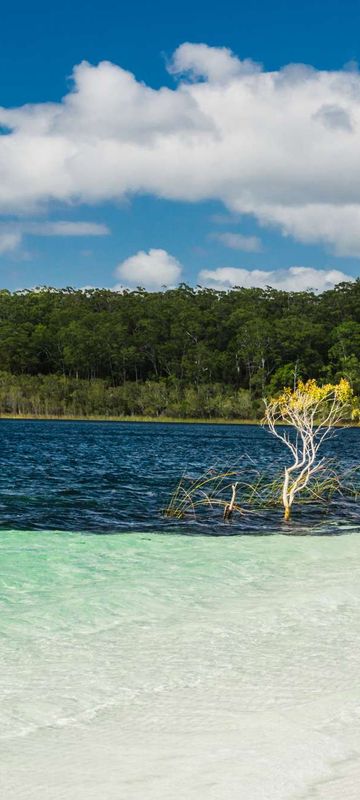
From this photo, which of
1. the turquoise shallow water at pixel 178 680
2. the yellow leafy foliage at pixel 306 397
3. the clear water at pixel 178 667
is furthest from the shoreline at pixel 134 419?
the turquoise shallow water at pixel 178 680

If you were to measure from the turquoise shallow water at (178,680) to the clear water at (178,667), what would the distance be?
2 cm

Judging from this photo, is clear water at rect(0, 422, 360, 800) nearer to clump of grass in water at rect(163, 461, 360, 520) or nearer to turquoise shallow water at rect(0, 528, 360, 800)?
turquoise shallow water at rect(0, 528, 360, 800)

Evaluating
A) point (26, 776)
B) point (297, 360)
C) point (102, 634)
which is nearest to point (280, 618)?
point (102, 634)

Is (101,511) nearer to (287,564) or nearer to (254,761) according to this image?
(287,564)

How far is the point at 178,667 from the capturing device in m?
8.70

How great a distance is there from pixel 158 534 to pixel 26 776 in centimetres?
1366

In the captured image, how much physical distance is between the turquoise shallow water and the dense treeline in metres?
137

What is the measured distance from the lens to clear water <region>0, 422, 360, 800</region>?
5855 mm

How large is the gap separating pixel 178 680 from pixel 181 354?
172 metres

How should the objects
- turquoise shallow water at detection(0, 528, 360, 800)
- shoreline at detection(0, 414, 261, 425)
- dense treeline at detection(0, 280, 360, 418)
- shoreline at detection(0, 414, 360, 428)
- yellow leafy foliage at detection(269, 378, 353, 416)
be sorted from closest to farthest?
1. turquoise shallow water at detection(0, 528, 360, 800)
2. yellow leafy foliage at detection(269, 378, 353, 416)
3. shoreline at detection(0, 414, 360, 428)
4. shoreline at detection(0, 414, 261, 425)
5. dense treeline at detection(0, 280, 360, 418)

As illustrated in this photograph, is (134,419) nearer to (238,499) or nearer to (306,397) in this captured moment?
(238,499)

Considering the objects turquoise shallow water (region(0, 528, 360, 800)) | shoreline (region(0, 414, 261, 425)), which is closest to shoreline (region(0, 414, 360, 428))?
shoreline (region(0, 414, 261, 425))

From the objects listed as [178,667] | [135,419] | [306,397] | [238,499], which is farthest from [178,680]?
[135,419]

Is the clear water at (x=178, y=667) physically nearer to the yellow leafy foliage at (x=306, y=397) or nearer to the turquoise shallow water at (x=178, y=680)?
the turquoise shallow water at (x=178, y=680)
